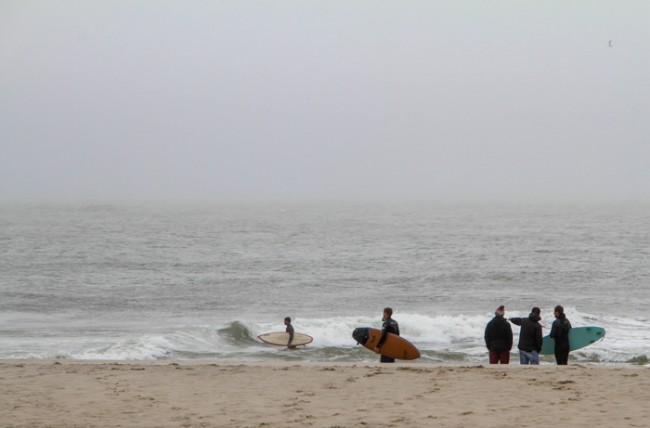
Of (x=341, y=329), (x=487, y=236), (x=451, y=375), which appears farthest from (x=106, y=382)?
(x=487, y=236)

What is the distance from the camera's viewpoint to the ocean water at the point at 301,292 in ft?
70.8

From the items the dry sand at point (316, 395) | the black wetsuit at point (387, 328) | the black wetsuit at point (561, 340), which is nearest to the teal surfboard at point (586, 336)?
the black wetsuit at point (561, 340)

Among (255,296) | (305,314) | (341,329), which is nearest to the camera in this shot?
(341,329)

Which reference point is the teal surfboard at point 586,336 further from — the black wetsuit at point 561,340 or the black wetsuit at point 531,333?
the black wetsuit at point 531,333

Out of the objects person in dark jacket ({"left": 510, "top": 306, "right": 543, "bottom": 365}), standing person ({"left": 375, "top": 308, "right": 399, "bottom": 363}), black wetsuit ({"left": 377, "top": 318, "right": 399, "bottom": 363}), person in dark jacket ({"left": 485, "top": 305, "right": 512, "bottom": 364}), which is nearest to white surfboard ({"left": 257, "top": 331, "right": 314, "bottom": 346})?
standing person ({"left": 375, "top": 308, "right": 399, "bottom": 363})

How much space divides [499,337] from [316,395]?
4423mm

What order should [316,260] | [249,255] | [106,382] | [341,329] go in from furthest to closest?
[249,255]
[316,260]
[341,329]
[106,382]

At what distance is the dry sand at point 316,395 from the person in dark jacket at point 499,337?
3.36ft

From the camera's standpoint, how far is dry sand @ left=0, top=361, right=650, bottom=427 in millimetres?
9672

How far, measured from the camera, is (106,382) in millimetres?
12211

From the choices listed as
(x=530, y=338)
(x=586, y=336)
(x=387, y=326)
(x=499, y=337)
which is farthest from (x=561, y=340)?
(x=586, y=336)

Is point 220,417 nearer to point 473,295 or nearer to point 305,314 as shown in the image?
point 305,314

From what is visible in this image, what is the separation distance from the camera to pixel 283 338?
21.2 m

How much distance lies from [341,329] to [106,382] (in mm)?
12124
